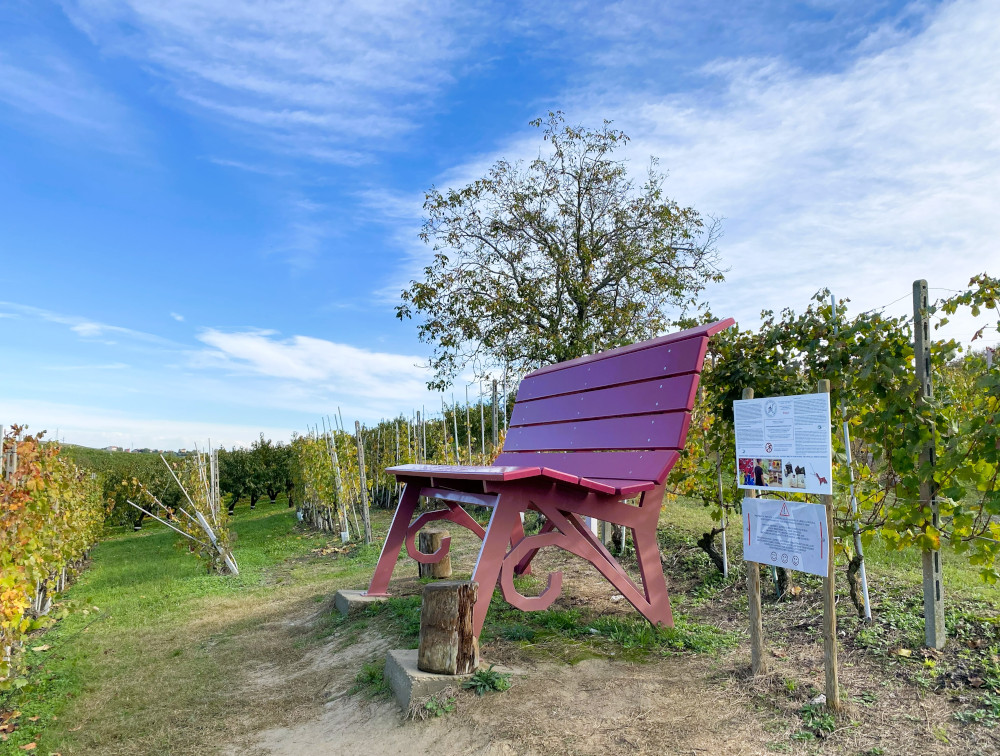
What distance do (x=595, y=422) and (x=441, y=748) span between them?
266cm

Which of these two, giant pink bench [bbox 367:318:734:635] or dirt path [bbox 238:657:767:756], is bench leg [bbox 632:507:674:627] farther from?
dirt path [bbox 238:657:767:756]

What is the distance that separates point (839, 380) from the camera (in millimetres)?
4172

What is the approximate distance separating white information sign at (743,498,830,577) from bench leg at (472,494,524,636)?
1206 mm

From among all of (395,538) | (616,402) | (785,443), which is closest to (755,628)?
(785,443)

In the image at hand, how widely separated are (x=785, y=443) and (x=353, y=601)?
3.42 metres

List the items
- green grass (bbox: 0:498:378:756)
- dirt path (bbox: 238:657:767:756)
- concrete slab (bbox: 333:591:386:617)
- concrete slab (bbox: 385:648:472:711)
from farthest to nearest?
concrete slab (bbox: 333:591:386:617) → green grass (bbox: 0:498:378:756) → concrete slab (bbox: 385:648:472:711) → dirt path (bbox: 238:657:767:756)

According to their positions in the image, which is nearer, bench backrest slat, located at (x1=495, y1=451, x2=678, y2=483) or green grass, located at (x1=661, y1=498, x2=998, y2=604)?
bench backrest slat, located at (x1=495, y1=451, x2=678, y2=483)

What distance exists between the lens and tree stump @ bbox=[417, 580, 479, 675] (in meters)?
3.38

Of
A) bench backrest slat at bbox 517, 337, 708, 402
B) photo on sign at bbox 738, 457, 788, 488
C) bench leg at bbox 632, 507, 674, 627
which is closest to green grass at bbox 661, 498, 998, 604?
photo on sign at bbox 738, 457, 788, 488

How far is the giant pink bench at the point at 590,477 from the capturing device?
3664 millimetres

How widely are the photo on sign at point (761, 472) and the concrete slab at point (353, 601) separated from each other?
9.74 feet

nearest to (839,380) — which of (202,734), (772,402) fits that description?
(772,402)

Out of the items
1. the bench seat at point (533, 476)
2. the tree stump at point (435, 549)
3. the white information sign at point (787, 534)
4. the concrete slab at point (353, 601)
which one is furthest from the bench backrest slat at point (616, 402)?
the concrete slab at point (353, 601)

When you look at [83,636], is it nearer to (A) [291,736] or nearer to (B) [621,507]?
(A) [291,736]
